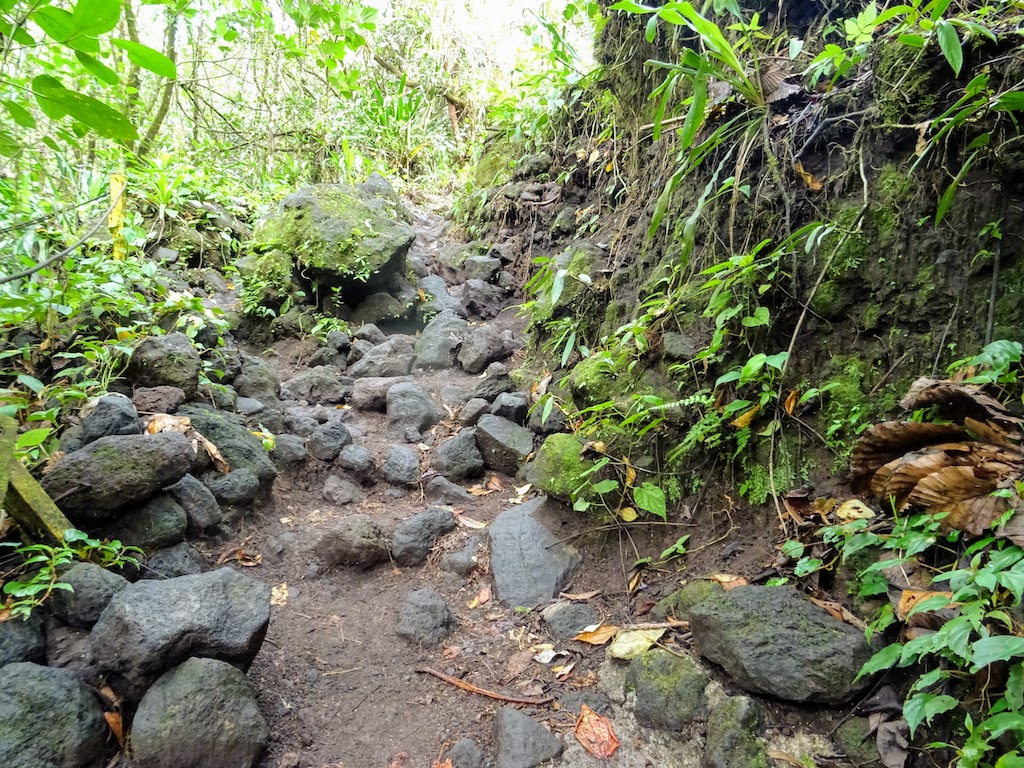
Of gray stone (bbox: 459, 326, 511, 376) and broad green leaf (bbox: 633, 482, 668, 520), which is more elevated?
gray stone (bbox: 459, 326, 511, 376)

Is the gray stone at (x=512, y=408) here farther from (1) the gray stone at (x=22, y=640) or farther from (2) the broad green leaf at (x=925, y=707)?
(2) the broad green leaf at (x=925, y=707)

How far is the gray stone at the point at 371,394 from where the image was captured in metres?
4.81

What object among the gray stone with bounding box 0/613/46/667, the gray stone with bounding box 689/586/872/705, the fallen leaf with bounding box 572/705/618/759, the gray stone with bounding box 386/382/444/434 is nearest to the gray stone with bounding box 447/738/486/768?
the fallen leaf with bounding box 572/705/618/759

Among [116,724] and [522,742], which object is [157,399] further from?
A: [522,742]

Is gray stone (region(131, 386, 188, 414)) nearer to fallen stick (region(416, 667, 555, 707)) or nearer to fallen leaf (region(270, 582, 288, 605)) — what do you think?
fallen leaf (region(270, 582, 288, 605))

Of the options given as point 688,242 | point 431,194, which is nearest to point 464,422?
point 688,242

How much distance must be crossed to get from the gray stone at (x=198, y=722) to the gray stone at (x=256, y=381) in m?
2.51

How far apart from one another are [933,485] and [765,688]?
0.85m

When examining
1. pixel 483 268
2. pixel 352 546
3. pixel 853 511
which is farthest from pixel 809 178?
pixel 483 268

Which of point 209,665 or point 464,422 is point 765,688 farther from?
point 464,422

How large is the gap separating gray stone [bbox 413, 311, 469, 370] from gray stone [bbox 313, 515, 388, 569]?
2.44 meters

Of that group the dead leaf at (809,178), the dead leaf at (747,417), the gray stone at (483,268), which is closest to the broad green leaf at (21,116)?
the dead leaf at (747,417)

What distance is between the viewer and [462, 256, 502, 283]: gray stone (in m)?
6.65

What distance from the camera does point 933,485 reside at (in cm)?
177
